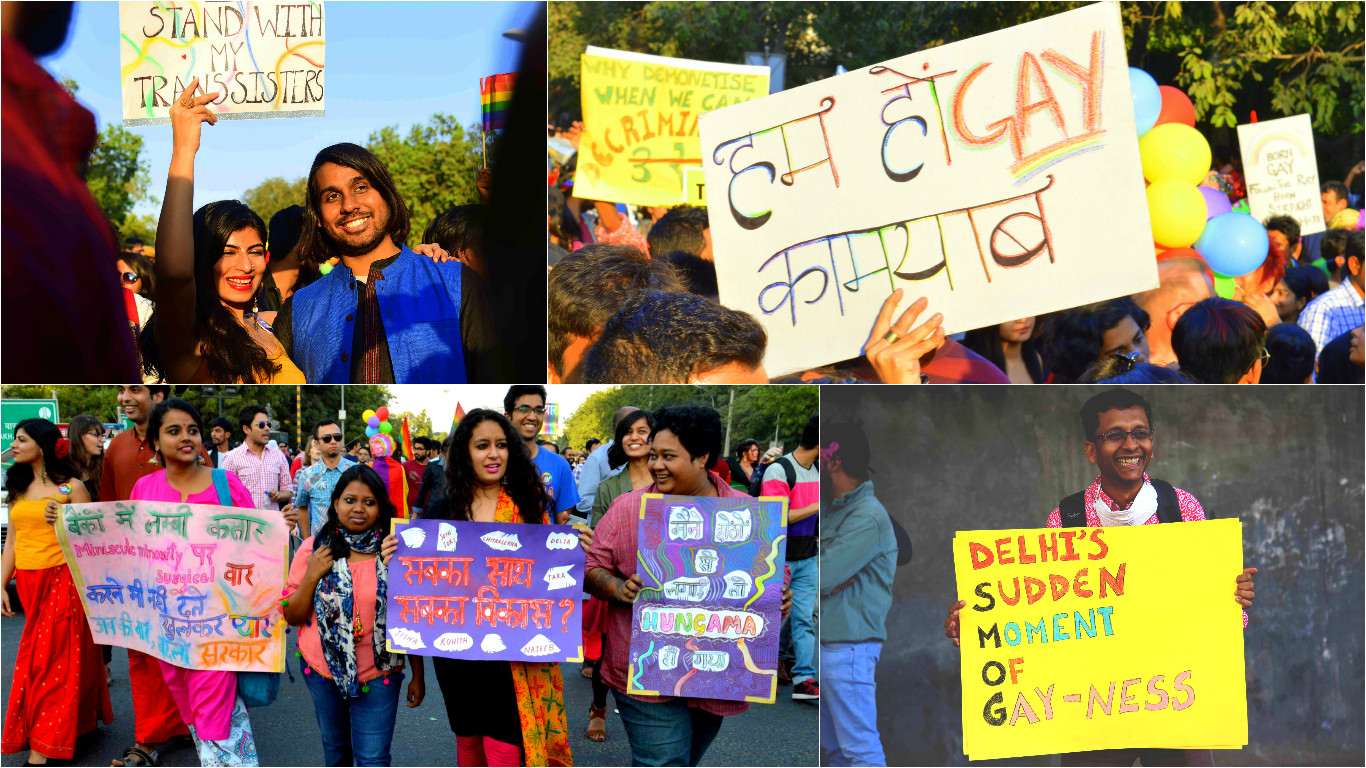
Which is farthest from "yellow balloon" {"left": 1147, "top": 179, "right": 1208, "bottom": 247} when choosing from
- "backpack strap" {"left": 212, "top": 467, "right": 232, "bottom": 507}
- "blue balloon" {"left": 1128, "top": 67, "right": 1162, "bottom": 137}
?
"backpack strap" {"left": 212, "top": 467, "right": 232, "bottom": 507}

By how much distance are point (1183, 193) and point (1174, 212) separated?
95mm

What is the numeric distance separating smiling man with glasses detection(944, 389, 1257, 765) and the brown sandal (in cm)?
139

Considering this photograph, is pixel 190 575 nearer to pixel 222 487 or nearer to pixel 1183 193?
pixel 222 487

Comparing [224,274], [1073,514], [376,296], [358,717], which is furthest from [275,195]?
[1073,514]

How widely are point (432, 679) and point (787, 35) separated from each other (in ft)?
9.74

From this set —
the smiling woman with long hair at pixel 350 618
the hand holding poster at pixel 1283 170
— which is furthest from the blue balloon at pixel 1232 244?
the smiling woman with long hair at pixel 350 618

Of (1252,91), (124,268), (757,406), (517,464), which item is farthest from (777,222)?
(124,268)

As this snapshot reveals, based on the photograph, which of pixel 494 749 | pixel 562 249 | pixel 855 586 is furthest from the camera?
pixel 562 249

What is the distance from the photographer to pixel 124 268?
14.2 ft

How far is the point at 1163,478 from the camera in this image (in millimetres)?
3977

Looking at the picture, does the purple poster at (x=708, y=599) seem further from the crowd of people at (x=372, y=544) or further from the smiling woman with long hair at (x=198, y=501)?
the smiling woman with long hair at (x=198, y=501)

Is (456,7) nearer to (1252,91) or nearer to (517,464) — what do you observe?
(517,464)

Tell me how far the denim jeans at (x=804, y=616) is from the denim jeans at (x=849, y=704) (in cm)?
8

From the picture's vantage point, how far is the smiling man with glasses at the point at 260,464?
3.99m
